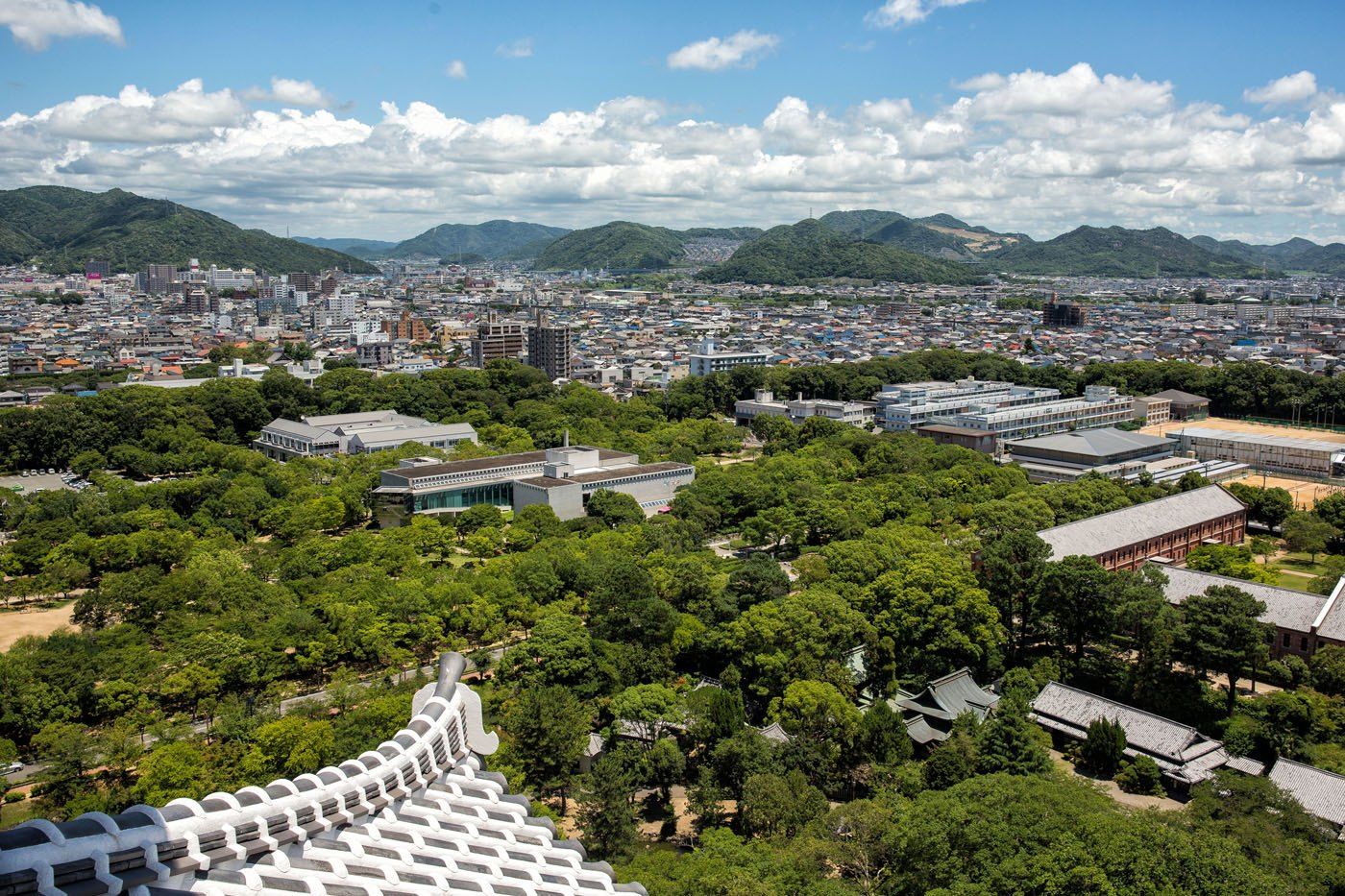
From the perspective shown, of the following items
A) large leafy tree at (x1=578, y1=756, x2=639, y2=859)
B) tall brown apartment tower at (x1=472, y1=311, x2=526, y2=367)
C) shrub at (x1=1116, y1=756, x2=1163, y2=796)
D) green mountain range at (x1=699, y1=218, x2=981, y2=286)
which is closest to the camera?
large leafy tree at (x1=578, y1=756, x2=639, y2=859)

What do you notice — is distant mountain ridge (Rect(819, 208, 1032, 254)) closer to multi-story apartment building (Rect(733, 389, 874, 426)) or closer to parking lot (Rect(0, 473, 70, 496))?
multi-story apartment building (Rect(733, 389, 874, 426))

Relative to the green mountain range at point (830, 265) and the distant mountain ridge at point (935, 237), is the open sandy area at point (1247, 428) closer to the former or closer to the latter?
the green mountain range at point (830, 265)

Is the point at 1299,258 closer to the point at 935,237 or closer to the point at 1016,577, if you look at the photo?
the point at 935,237

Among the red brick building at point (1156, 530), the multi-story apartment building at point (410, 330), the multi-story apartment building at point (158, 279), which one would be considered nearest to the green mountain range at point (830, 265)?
the multi-story apartment building at point (410, 330)

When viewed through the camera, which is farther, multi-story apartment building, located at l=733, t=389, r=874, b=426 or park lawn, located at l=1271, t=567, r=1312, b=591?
multi-story apartment building, located at l=733, t=389, r=874, b=426

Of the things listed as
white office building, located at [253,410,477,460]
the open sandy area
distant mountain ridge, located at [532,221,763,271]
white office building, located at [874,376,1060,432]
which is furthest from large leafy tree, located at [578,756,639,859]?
distant mountain ridge, located at [532,221,763,271]
